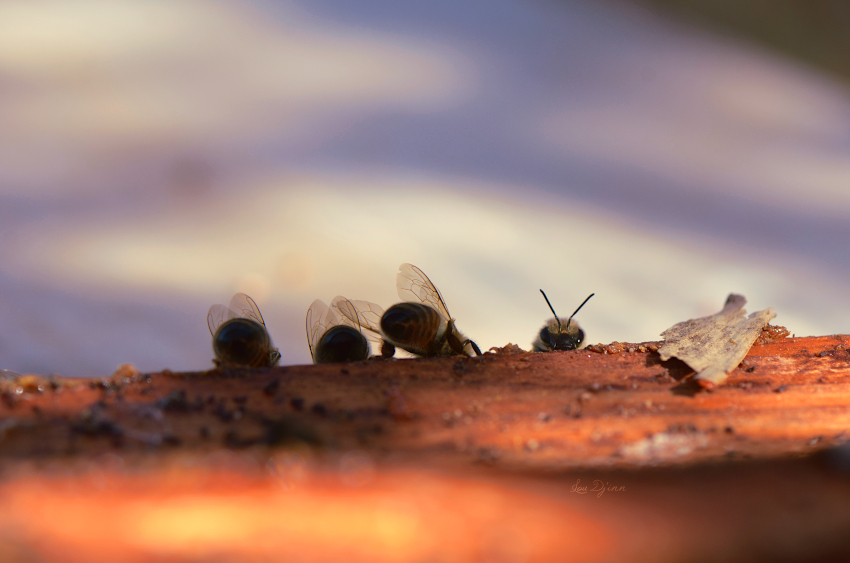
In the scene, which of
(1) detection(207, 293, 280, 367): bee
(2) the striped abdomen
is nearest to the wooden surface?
(1) detection(207, 293, 280, 367): bee

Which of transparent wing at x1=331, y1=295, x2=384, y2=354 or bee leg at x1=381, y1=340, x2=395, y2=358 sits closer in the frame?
bee leg at x1=381, y1=340, x2=395, y2=358

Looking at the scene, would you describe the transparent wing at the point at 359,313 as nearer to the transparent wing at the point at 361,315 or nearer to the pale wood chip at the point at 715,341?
the transparent wing at the point at 361,315

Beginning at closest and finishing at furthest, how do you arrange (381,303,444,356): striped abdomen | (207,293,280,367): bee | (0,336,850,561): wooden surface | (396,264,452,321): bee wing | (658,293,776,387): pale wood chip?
1. (0,336,850,561): wooden surface
2. (658,293,776,387): pale wood chip
3. (207,293,280,367): bee
4. (381,303,444,356): striped abdomen
5. (396,264,452,321): bee wing

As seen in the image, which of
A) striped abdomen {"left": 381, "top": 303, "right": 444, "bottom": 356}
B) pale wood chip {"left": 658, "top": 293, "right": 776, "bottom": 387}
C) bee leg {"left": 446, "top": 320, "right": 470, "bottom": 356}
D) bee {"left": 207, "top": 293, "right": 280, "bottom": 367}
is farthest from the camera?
bee leg {"left": 446, "top": 320, "right": 470, "bottom": 356}

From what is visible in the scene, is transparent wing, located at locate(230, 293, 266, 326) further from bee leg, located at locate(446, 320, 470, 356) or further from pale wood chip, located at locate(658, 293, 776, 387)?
pale wood chip, located at locate(658, 293, 776, 387)

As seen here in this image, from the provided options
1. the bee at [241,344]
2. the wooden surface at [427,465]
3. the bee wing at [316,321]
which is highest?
the bee wing at [316,321]

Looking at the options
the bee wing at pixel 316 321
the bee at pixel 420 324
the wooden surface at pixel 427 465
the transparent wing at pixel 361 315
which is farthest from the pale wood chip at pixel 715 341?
the bee wing at pixel 316 321

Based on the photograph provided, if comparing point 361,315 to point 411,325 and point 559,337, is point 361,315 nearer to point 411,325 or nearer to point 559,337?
point 411,325
